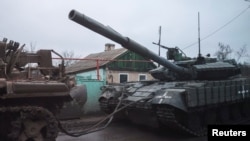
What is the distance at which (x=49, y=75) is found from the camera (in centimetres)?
675

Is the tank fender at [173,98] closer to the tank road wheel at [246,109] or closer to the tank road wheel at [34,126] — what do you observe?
the tank road wheel at [34,126]

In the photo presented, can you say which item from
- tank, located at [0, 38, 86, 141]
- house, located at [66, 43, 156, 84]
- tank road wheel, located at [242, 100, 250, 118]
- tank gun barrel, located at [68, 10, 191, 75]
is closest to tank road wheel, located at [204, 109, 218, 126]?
tank gun barrel, located at [68, 10, 191, 75]

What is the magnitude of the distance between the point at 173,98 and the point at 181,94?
28cm

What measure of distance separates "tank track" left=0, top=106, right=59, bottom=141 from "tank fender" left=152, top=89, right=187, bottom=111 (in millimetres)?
2943

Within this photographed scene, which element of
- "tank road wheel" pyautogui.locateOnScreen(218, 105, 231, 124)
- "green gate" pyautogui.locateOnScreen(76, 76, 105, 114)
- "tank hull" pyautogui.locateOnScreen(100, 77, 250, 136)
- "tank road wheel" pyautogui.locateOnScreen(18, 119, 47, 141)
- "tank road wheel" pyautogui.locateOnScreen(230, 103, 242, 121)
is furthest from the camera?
"green gate" pyautogui.locateOnScreen(76, 76, 105, 114)

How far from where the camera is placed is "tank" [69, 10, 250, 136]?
27.0 feet

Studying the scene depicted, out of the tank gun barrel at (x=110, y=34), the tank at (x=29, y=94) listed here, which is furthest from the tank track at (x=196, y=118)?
the tank at (x=29, y=94)

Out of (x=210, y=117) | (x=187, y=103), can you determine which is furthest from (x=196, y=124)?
(x=187, y=103)

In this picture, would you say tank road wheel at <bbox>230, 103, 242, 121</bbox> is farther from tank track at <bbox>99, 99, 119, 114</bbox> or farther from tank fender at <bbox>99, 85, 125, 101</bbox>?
tank track at <bbox>99, 99, 119, 114</bbox>

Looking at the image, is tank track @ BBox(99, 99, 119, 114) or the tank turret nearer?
the tank turret

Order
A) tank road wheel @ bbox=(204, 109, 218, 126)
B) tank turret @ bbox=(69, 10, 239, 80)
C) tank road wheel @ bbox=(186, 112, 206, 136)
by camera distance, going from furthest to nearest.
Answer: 1. tank road wheel @ bbox=(204, 109, 218, 126)
2. tank road wheel @ bbox=(186, 112, 206, 136)
3. tank turret @ bbox=(69, 10, 239, 80)

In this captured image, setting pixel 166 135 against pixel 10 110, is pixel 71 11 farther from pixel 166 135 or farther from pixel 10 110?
pixel 166 135

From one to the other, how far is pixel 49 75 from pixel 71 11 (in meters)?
1.36

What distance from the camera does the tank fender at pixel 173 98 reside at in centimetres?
807
